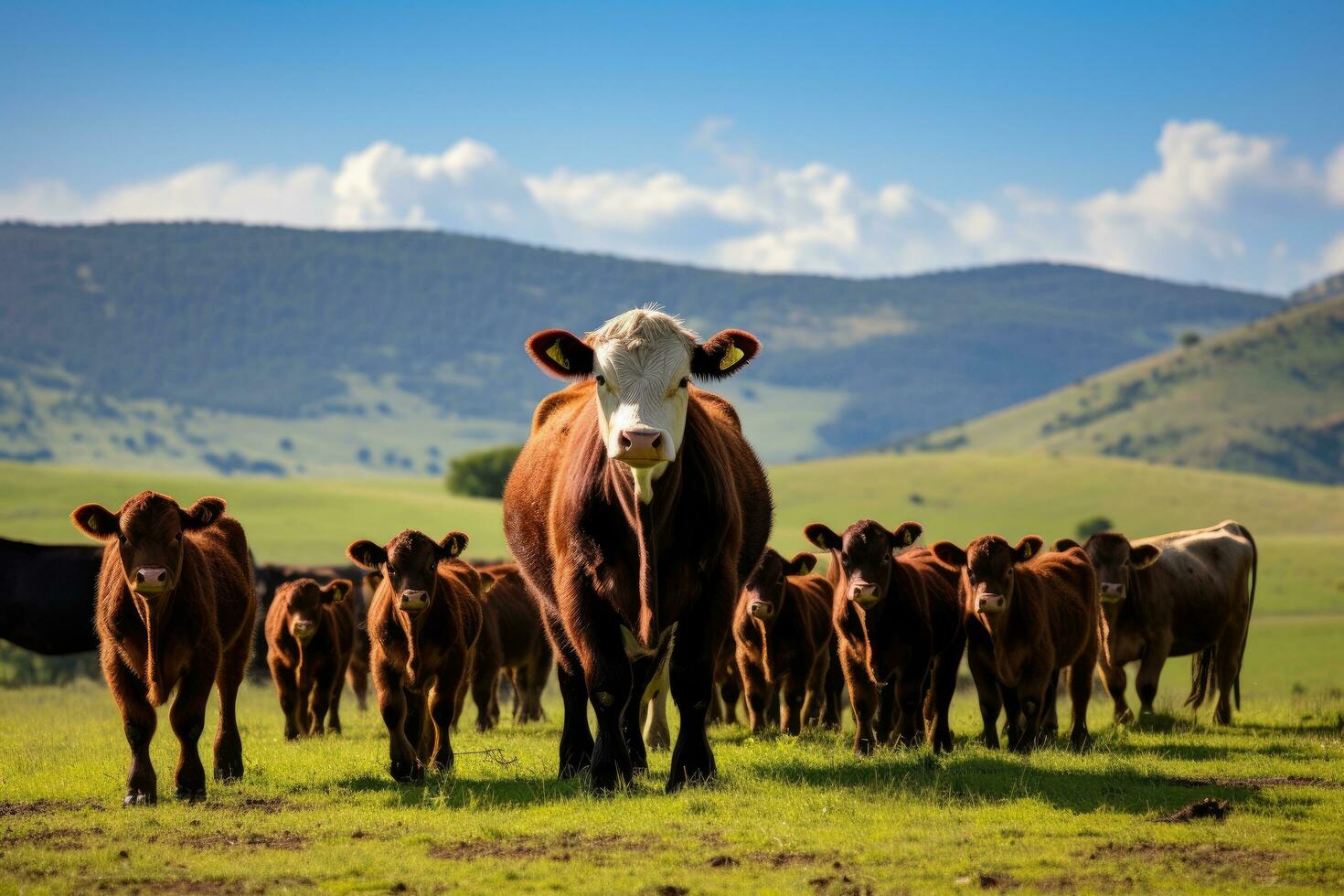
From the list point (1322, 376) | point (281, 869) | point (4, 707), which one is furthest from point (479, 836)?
point (1322, 376)

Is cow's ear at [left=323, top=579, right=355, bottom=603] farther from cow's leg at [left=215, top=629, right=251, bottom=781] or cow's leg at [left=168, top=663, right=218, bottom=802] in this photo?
cow's leg at [left=168, top=663, right=218, bottom=802]

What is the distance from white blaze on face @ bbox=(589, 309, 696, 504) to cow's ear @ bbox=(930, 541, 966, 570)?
424cm

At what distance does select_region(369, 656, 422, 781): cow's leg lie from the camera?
438 inches

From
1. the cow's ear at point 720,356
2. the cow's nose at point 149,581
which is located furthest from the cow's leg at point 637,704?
the cow's nose at point 149,581

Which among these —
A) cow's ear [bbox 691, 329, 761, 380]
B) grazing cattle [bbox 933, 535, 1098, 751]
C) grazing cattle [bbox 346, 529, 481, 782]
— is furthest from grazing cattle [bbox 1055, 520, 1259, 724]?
grazing cattle [bbox 346, 529, 481, 782]

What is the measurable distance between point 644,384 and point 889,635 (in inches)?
153

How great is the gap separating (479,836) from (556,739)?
5.66m

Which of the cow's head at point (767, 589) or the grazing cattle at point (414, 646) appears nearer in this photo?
the grazing cattle at point (414, 646)

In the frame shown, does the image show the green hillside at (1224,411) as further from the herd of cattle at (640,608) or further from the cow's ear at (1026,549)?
the cow's ear at (1026,549)

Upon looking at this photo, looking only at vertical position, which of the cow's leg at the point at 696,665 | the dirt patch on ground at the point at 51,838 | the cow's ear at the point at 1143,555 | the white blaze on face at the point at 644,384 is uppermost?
the white blaze on face at the point at 644,384

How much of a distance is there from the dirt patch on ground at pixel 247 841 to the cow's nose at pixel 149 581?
1.63 metres

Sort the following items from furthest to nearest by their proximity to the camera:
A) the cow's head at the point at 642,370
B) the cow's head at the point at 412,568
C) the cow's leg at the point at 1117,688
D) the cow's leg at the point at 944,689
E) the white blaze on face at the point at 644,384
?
the cow's leg at the point at 1117,688 < the cow's leg at the point at 944,689 < the cow's head at the point at 412,568 < the white blaze on face at the point at 644,384 < the cow's head at the point at 642,370

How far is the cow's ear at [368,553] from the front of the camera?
1201 centimetres

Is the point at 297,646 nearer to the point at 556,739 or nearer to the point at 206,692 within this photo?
the point at 556,739
